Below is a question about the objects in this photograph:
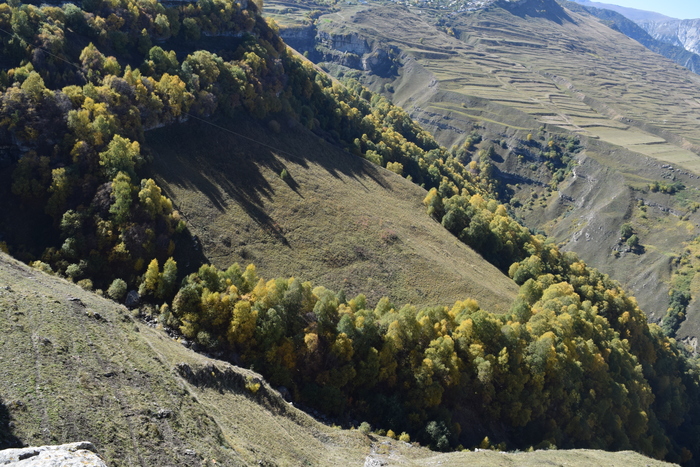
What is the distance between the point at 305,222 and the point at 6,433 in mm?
75070

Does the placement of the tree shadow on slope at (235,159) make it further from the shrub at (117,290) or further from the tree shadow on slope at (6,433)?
the tree shadow on slope at (6,433)

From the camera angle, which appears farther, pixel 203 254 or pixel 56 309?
pixel 203 254

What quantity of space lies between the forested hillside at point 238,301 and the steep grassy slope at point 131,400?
7531 mm

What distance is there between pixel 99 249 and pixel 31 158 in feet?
71.8

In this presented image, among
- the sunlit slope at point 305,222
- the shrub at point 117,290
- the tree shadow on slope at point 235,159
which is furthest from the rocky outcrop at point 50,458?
the tree shadow on slope at point 235,159

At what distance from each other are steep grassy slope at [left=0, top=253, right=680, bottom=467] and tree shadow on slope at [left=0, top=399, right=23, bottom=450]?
7 centimetres

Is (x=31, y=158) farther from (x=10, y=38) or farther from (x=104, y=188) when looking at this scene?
(x=10, y=38)

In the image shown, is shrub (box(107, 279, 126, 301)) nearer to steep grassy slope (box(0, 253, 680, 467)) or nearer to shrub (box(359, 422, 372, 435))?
steep grassy slope (box(0, 253, 680, 467))

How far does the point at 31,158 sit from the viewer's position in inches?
3061

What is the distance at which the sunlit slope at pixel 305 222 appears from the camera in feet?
295

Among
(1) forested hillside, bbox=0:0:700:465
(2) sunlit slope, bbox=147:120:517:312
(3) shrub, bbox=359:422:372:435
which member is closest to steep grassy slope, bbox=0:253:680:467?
(3) shrub, bbox=359:422:372:435

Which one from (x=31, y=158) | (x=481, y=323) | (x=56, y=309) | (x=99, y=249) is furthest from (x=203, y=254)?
(x=481, y=323)

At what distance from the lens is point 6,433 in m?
28.4

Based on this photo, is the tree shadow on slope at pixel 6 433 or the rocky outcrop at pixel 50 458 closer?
the rocky outcrop at pixel 50 458
